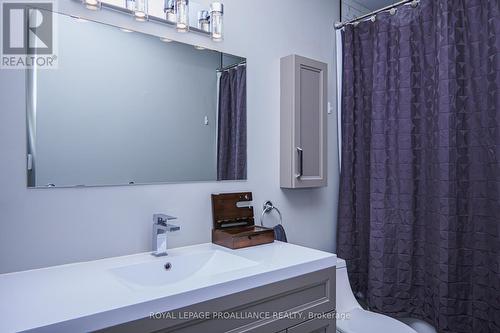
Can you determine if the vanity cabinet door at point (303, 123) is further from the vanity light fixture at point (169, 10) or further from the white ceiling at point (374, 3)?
the white ceiling at point (374, 3)

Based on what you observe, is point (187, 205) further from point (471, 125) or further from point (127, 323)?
point (471, 125)

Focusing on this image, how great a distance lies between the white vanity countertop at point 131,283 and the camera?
0.79m

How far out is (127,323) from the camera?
827 mm

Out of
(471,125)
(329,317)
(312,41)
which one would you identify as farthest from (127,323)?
(312,41)

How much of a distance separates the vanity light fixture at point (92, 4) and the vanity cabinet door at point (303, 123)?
0.98 m

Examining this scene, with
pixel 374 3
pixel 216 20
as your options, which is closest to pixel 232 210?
pixel 216 20

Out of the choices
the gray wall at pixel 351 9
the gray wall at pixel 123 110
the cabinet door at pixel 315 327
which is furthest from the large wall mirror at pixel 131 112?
the gray wall at pixel 351 9

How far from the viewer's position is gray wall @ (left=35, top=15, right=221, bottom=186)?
1204 millimetres

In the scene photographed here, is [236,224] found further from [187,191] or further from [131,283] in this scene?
[131,283]

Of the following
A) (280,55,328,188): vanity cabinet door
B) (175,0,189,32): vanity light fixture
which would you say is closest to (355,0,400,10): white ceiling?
(280,55,328,188): vanity cabinet door

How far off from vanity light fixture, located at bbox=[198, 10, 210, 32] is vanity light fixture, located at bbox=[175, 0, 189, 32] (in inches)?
3.1

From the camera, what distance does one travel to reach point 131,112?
1.38 meters

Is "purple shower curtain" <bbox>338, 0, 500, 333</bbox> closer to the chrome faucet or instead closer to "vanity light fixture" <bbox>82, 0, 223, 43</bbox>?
"vanity light fixture" <bbox>82, 0, 223, 43</bbox>

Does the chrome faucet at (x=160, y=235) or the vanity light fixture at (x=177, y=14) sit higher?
the vanity light fixture at (x=177, y=14)
